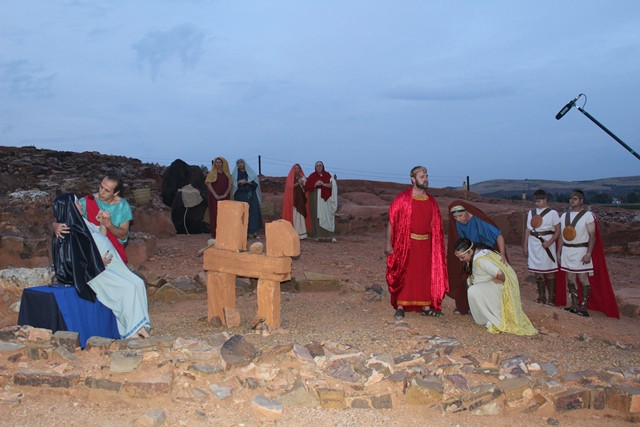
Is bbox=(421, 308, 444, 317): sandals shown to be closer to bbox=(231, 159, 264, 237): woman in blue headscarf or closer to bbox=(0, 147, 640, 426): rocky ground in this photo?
bbox=(0, 147, 640, 426): rocky ground

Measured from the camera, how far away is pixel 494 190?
1501 inches

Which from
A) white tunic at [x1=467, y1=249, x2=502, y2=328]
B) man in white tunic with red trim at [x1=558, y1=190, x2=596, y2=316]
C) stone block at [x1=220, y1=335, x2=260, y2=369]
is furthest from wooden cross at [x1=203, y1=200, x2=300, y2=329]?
man in white tunic with red trim at [x1=558, y1=190, x2=596, y2=316]

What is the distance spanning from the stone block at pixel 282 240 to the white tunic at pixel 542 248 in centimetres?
384

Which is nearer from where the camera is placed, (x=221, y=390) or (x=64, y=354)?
(x=221, y=390)

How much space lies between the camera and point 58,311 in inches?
201

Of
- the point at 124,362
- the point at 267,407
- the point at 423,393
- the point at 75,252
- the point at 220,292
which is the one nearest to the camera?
the point at 267,407

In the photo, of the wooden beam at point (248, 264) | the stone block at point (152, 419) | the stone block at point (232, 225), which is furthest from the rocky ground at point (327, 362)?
the stone block at point (232, 225)

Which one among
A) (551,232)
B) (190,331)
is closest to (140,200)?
(190,331)

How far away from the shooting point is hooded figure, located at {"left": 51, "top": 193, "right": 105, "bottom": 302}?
524cm

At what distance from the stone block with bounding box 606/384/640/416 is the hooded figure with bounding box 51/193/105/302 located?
14.1 ft

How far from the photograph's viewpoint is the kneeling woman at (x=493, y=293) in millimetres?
6055

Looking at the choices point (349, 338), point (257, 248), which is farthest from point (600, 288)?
point (257, 248)

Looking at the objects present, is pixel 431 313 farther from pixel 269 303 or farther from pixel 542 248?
pixel 542 248

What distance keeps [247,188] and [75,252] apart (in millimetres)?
7223
